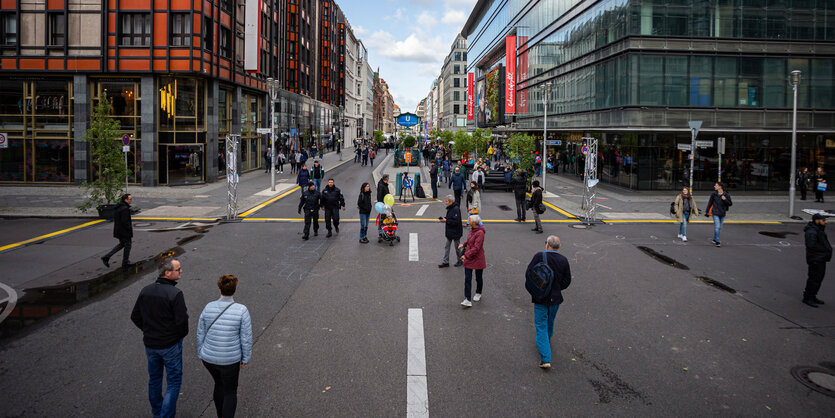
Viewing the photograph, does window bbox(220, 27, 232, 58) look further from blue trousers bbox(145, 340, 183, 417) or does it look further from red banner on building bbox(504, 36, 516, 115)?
red banner on building bbox(504, 36, 516, 115)

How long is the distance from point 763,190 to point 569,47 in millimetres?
17278

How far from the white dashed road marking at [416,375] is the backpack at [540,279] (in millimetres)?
1756

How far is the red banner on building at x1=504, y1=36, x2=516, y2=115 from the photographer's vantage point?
201 ft

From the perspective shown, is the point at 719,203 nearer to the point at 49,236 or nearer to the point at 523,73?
the point at 49,236

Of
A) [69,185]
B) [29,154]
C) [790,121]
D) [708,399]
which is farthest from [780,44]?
[29,154]

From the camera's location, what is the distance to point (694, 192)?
31.8 m

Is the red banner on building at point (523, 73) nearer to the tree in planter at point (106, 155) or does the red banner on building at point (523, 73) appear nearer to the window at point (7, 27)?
the window at point (7, 27)

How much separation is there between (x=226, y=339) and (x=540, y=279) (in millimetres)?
3928

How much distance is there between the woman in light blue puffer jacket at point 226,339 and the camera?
5.13 metres

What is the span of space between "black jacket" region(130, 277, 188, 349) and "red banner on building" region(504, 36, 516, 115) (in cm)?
5924

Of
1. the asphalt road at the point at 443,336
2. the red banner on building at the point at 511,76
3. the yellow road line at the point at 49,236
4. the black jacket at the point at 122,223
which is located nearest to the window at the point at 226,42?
the yellow road line at the point at 49,236

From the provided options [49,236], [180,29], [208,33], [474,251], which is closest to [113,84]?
[180,29]

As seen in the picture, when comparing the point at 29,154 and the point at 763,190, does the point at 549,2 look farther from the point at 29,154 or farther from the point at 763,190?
the point at 29,154

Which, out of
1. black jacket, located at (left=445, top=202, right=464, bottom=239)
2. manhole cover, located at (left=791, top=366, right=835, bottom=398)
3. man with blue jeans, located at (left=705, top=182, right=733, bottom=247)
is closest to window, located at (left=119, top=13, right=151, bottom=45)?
black jacket, located at (left=445, top=202, right=464, bottom=239)
